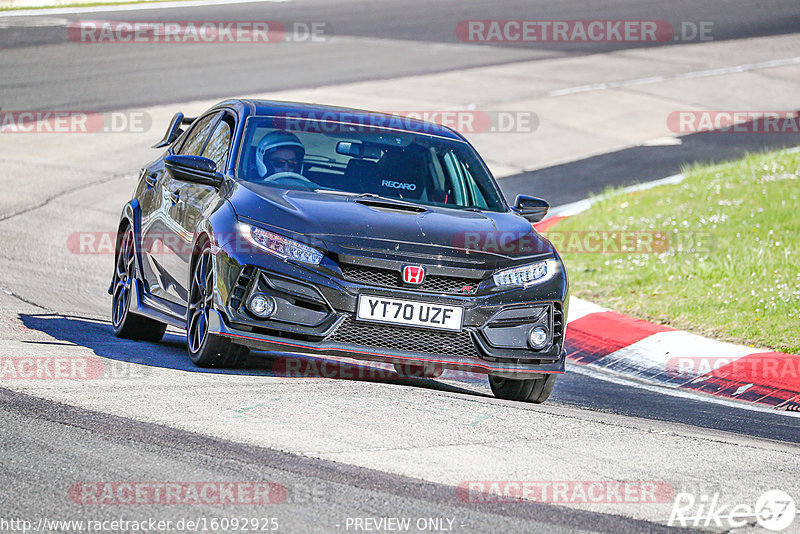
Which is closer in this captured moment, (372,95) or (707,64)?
(372,95)

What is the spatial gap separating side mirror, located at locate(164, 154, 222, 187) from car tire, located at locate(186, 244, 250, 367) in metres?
0.48


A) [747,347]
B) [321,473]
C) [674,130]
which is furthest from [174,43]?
[321,473]

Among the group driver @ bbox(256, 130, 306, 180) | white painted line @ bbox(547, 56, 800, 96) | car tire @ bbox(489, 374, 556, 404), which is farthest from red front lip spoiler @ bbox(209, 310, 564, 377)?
white painted line @ bbox(547, 56, 800, 96)

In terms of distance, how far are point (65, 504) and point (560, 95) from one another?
59.4ft

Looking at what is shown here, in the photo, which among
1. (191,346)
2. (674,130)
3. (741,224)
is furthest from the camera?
(674,130)

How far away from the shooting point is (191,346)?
22.8 ft

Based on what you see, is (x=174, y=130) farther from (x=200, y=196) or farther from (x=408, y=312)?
(x=408, y=312)

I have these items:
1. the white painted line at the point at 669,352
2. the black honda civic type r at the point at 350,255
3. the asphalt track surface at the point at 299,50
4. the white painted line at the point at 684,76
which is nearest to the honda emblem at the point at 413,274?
the black honda civic type r at the point at 350,255

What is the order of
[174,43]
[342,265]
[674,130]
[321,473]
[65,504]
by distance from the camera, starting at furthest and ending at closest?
[174,43] < [674,130] < [342,265] < [321,473] < [65,504]

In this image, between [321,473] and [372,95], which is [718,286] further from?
[372,95]

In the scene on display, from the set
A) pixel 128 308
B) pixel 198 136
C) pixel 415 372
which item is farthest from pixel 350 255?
pixel 198 136

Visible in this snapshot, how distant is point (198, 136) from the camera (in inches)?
339

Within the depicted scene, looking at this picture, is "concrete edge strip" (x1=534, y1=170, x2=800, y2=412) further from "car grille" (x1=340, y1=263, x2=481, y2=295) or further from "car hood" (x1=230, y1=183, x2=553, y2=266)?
"car grille" (x1=340, y1=263, x2=481, y2=295)

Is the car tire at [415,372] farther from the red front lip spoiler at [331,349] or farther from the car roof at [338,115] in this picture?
the car roof at [338,115]
